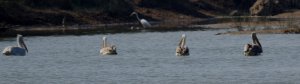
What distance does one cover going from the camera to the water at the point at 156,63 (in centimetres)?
2916

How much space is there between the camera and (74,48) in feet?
151

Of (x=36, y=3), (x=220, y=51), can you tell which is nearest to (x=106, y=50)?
(x=220, y=51)

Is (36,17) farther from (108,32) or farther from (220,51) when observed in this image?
(220,51)

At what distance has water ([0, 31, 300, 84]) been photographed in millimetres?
29156

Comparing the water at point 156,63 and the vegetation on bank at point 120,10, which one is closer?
the water at point 156,63

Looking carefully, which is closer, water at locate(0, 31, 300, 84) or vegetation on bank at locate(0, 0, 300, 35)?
water at locate(0, 31, 300, 84)

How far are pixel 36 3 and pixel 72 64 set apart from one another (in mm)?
43374

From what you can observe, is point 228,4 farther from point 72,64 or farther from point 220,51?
point 72,64

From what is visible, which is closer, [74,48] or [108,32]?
[74,48]

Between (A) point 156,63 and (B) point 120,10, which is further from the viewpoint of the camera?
(B) point 120,10

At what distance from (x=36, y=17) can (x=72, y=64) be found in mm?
37775

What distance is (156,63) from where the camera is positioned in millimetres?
35281

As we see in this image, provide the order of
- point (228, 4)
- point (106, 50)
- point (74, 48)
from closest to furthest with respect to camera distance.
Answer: point (106, 50) → point (74, 48) → point (228, 4)

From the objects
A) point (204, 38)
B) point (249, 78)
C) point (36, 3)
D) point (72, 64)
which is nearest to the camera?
point (249, 78)
